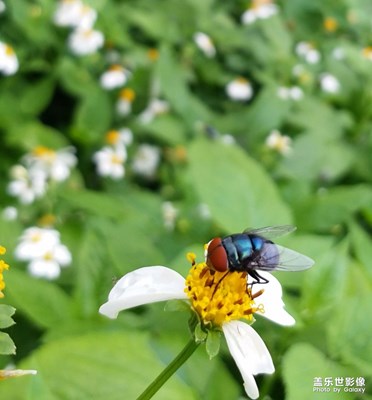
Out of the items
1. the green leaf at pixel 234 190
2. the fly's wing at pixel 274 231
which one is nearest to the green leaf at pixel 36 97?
the green leaf at pixel 234 190

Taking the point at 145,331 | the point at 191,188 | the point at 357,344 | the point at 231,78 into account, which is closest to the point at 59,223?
the point at 191,188

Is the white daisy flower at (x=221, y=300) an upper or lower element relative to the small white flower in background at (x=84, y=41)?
lower

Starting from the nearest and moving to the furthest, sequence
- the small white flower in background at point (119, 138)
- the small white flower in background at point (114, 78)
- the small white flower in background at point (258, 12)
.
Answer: the small white flower in background at point (119, 138) → the small white flower in background at point (114, 78) → the small white flower in background at point (258, 12)

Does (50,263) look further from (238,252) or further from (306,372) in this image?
(238,252)

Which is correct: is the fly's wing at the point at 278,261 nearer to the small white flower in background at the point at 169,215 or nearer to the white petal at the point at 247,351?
the white petal at the point at 247,351

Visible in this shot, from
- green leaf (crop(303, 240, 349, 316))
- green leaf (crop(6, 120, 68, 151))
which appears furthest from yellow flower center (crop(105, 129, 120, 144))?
green leaf (crop(303, 240, 349, 316))
